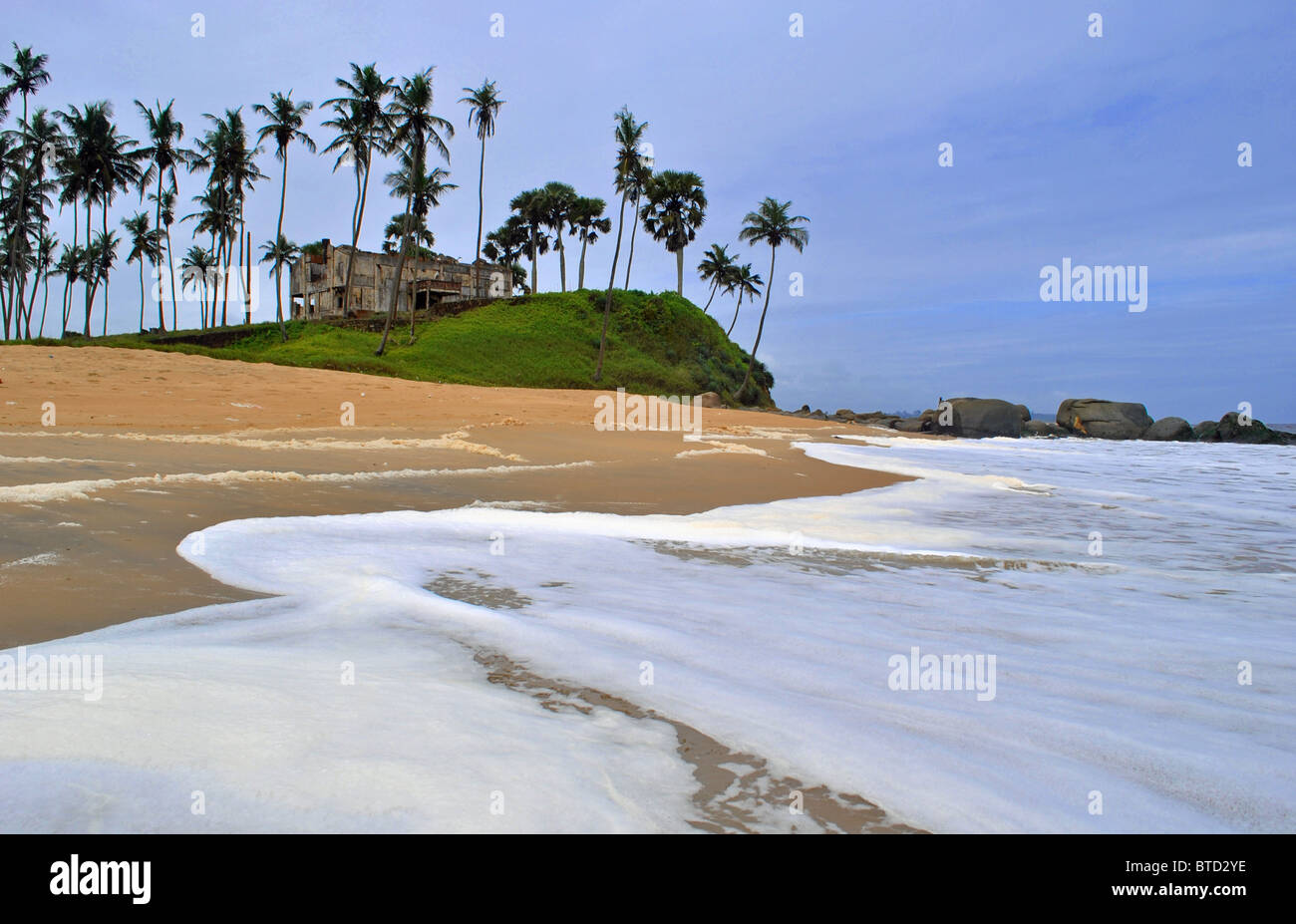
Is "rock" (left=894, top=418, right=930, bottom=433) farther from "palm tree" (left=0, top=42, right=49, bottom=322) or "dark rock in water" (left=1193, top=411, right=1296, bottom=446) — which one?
"palm tree" (left=0, top=42, right=49, bottom=322)

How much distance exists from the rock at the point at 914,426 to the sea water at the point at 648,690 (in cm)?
3421

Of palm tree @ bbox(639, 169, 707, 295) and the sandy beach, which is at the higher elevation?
palm tree @ bbox(639, 169, 707, 295)

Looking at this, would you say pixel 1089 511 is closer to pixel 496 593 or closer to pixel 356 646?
pixel 496 593

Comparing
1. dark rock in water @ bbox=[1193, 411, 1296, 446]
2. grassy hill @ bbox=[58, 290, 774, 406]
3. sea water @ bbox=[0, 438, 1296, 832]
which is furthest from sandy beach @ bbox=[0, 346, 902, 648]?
dark rock in water @ bbox=[1193, 411, 1296, 446]

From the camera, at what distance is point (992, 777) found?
1840 mm

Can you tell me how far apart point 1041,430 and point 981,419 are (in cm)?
467

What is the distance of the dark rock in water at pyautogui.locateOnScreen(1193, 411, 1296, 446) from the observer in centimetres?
3616

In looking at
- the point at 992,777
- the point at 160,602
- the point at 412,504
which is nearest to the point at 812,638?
the point at 992,777

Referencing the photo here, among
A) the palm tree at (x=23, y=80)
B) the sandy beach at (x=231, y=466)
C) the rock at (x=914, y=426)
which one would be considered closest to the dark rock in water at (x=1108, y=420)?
the rock at (x=914, y=426)

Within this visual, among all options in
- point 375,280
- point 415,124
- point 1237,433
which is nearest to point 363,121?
point 415,124

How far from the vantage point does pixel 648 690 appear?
232 cm

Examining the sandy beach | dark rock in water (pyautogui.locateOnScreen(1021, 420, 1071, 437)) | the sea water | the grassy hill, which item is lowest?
the sea water

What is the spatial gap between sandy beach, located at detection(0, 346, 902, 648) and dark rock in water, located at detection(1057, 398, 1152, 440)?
2984 centimetres
